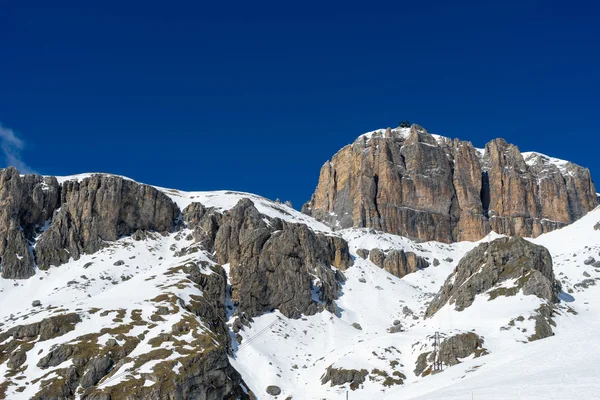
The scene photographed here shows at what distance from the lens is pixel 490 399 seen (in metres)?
36.6

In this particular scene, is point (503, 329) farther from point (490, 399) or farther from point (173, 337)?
point (490, 399)

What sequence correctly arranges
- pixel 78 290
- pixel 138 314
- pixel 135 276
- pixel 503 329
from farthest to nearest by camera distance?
pixel 135 276 < pixel 78 290 < pixel 138 314 < pixel 503 329

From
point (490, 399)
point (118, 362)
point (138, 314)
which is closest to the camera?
point (490, 399)

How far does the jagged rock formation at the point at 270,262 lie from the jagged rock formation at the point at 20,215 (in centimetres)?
5234

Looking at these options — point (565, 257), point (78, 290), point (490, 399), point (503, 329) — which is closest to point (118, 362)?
point (78, 290)

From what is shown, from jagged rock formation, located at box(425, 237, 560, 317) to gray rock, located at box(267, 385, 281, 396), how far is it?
4748cm

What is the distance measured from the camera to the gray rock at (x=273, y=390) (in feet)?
394

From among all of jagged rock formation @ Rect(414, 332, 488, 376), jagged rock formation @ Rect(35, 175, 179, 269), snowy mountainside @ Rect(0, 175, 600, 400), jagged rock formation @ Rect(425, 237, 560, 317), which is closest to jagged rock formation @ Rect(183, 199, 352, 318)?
snowy mountainside @ Rect(0, 175, 600, 400)

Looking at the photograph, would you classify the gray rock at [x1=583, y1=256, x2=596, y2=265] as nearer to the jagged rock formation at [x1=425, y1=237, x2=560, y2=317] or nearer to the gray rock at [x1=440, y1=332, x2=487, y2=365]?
the jagged rock formation at [x1=425, y1=237, x2=560, y2=317]

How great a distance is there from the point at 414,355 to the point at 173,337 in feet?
168

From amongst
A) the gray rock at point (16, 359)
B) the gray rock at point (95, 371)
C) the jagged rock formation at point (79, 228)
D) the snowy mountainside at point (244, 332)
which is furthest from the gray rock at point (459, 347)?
the jagged rock formation at point (79, 228)

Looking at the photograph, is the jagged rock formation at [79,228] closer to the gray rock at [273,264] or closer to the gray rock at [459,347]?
the gray rock at [273,264]

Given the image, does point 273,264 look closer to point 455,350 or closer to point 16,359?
point 455,350

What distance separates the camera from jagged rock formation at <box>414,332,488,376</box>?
110m
